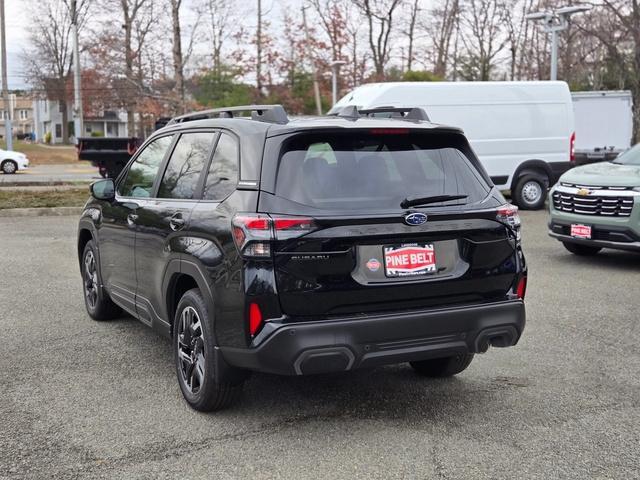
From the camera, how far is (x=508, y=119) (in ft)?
52.1

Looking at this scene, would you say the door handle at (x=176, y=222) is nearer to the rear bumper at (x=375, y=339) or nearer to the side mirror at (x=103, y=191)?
the rear bumper at (x=375, y=339)

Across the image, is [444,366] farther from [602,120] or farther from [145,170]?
[602,120]

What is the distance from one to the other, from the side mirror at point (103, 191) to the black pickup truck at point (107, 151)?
43.9 ft

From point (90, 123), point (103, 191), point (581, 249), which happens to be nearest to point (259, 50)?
point (581, 249)

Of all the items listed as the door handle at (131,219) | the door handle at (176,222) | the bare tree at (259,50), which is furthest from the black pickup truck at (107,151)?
the bare tree at (259,50)

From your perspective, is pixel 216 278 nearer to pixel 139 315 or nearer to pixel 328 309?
pixel 328 309

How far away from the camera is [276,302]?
3.73 m

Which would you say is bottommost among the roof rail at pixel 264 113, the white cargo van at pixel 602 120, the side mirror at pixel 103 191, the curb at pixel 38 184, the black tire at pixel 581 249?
the black tire at pixel 581 249

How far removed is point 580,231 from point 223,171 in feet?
20.7

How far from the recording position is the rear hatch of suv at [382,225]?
3.76m

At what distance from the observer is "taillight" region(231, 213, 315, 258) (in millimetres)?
3717

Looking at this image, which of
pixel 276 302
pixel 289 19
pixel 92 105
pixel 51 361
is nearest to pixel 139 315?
pixel 51 361

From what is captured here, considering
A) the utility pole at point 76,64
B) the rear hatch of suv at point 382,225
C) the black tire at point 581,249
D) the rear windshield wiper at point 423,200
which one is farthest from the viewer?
the utility pole at point 76,64

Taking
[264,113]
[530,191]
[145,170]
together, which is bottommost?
[530,191]
